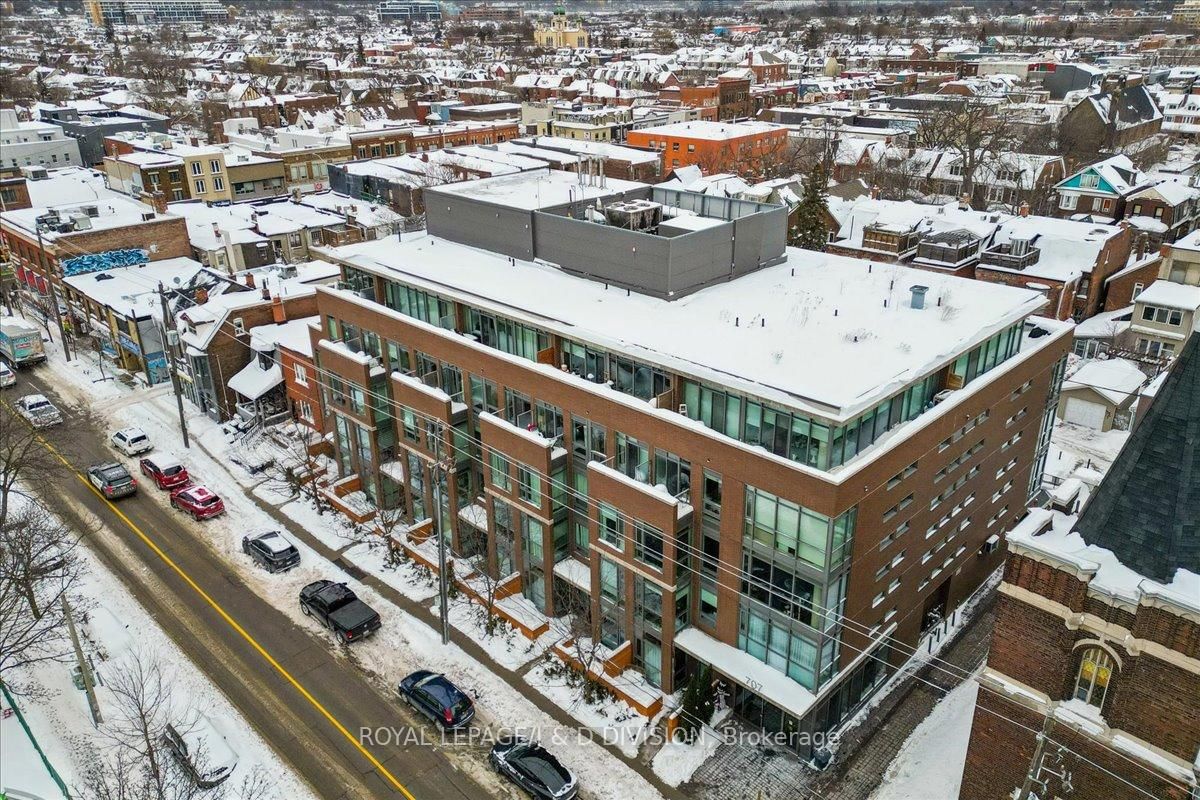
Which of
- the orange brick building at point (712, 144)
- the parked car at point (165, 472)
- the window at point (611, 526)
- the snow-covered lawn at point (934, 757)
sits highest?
the orange brick building at point (712, 144)

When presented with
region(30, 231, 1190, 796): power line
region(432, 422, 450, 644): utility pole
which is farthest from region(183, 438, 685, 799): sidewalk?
region(30, 231, 1190, 796): power line

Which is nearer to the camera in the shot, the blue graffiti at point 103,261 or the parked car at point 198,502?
the parked car at point 198,502

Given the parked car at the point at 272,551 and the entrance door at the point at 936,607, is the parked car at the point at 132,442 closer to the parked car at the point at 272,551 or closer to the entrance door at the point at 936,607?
the parked car at the point at 272,551

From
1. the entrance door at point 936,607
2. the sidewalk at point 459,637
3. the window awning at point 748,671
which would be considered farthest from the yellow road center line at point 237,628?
the entrance door at point 936,607

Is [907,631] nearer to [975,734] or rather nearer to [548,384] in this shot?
[975,734]

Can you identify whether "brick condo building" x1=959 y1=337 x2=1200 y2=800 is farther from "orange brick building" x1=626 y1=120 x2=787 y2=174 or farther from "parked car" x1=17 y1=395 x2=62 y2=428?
"orange brick building" x1=626 y1=120 x2=787 y2=174

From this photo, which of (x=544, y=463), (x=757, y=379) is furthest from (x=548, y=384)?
(x=757, y=379)

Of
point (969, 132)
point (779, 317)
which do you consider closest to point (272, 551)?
point (779, 317)

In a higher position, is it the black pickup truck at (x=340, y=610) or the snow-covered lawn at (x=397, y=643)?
the black pickup truck at (x=340, y=610)
